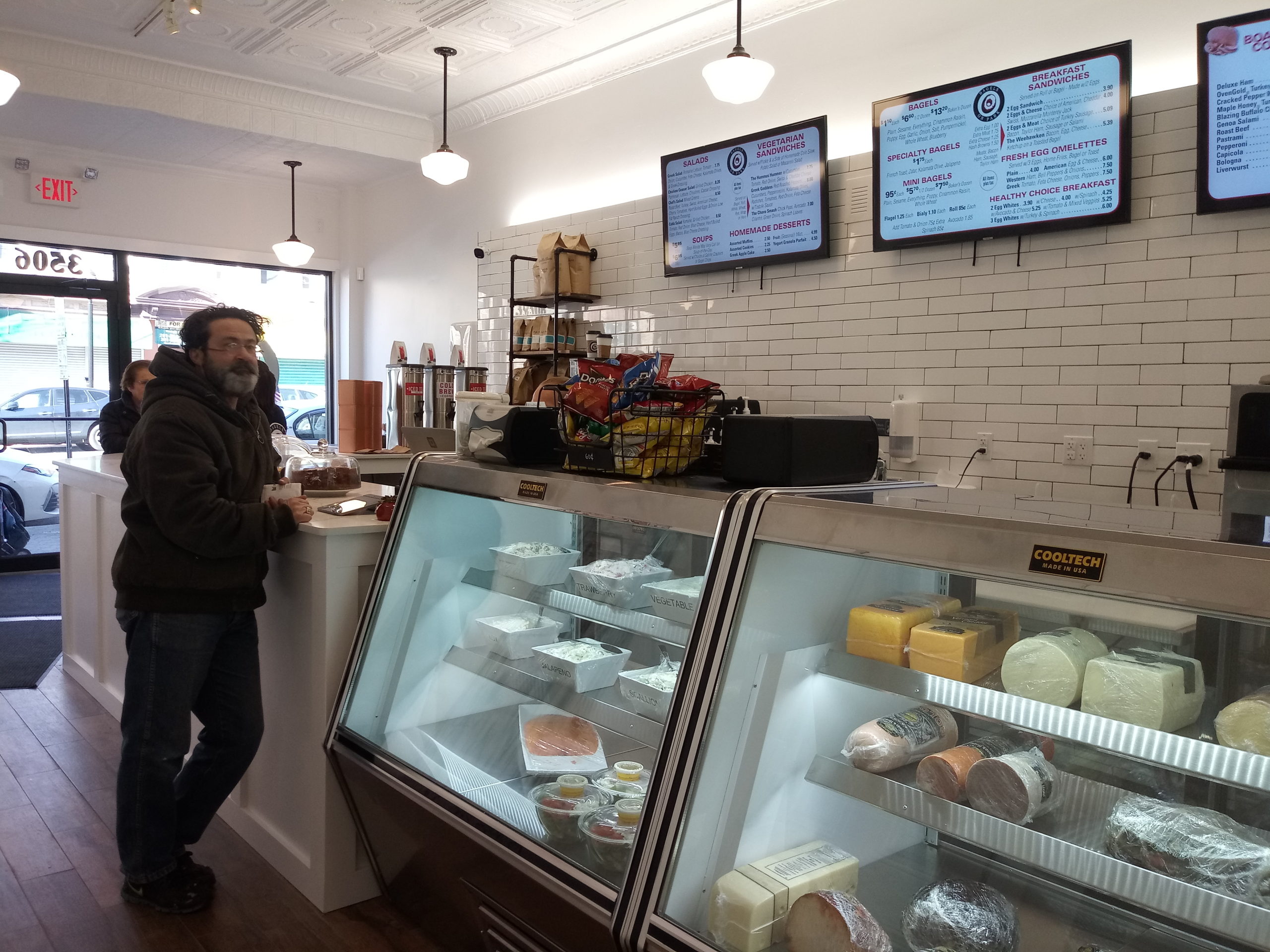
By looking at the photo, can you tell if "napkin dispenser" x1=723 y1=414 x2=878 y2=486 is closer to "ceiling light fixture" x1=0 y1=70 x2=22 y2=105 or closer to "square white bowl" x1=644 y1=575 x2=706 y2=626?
"square white bowl" x1=644 y1=575 x2=706 y2=626

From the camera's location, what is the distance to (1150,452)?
3.42m

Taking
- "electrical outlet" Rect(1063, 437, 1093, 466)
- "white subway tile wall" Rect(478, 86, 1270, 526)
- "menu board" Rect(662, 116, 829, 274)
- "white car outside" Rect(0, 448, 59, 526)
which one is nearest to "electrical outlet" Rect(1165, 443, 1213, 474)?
"white subway tile wall" Rect(478, 86, 1270, 526)

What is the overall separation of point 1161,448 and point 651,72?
3483 mm

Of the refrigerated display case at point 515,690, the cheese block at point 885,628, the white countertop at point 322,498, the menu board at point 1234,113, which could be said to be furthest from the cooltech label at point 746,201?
the cheese block at point 885,628

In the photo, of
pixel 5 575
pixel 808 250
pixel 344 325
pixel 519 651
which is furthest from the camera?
pixel 344 325

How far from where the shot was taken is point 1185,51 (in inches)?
134

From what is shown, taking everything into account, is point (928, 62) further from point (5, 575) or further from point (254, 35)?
point (5, 575)

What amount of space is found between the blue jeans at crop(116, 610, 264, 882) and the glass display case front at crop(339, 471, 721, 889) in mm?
400

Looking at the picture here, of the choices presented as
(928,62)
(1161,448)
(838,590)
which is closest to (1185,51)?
(928,62)

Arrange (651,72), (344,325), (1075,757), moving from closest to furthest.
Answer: (1075,757)
(651,72)
(344,325)

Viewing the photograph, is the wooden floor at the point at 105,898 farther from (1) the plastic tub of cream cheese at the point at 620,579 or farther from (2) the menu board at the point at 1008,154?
(2) the menu board at the point at 1008,154

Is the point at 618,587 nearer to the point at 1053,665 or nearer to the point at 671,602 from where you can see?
the point at 671,602

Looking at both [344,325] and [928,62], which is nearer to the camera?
[928,62]

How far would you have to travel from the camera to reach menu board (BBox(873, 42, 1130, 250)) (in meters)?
3.38
